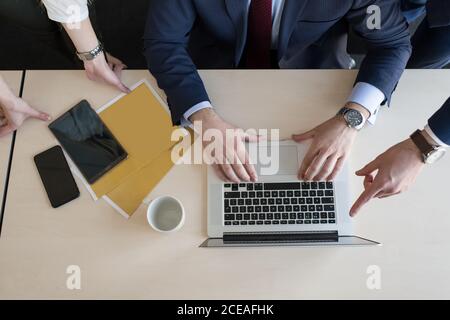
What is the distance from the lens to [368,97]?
989 millimetres

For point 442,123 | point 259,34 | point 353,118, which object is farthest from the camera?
point 259,34

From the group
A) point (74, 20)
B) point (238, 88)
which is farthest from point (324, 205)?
point (74, 20)

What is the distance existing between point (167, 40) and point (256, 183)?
46 centimetres

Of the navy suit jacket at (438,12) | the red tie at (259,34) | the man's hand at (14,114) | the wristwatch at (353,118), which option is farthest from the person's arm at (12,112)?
the navy suit jacket at (438,12)

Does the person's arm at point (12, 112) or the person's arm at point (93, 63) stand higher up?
the person's arm at point (93, 63)

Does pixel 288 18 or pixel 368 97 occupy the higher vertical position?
pixel 288 18

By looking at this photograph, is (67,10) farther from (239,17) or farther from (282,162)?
(282,162)

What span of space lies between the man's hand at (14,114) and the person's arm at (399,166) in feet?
2.77

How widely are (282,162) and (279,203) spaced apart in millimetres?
106

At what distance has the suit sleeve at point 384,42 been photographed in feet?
3.25

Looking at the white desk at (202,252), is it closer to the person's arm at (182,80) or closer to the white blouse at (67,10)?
the person's arm at (182,80)

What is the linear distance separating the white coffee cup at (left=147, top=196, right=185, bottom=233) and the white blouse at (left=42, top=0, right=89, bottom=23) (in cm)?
53

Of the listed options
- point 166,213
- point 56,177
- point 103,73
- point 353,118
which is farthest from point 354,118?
point 56,177

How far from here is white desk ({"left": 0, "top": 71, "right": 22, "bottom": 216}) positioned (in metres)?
1.02
